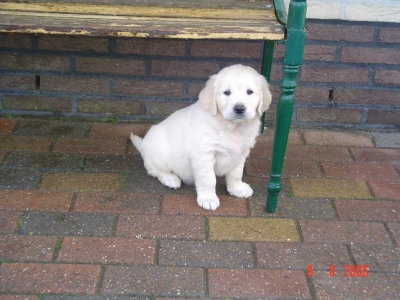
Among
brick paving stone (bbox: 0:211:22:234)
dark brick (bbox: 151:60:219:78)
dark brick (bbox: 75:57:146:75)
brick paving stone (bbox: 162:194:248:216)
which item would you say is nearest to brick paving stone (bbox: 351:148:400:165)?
brick paving stone (bbox: 162:194:248:216)

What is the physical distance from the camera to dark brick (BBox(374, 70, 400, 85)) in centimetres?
366

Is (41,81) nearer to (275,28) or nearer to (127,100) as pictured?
(127,100)

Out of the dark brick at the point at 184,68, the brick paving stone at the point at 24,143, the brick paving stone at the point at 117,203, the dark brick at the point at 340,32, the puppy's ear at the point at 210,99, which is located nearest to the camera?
the puppy's ear at the point at 210,99

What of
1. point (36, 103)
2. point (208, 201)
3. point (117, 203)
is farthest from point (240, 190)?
point (36, 103)

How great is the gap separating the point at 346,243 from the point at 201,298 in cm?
83

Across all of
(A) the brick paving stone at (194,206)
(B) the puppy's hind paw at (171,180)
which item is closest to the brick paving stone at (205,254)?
(A) the brick paving stone at (194,206)

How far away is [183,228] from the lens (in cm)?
267

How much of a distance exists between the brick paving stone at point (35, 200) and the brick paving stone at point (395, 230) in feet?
5.52

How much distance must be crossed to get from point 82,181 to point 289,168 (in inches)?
49.2

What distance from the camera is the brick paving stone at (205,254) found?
242cm

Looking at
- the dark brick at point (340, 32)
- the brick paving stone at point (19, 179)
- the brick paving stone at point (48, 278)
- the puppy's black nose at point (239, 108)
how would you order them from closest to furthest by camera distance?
the brick paving stone at point (48, 278) < the puppy's black nose at point (239, 108) < the brick paving stone at point (19, 179) < the dark brick at point (340, 32)

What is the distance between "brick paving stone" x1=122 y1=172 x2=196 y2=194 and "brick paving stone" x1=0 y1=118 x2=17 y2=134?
1008mm

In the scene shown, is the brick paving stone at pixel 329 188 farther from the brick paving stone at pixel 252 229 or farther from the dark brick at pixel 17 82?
the dark brick at pixel 17 82

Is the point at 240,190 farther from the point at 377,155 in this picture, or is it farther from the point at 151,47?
the point at 151,47
